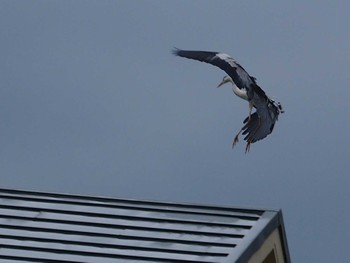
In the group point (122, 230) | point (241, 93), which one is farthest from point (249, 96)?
point (122, 230)

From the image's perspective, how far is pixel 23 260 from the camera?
82.0 feet

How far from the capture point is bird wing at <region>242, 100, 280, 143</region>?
30141mm

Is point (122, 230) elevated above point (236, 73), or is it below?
below

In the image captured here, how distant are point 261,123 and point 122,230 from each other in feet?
16.2

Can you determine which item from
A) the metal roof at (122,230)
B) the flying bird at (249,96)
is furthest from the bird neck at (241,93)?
the metal roof at (122,230)

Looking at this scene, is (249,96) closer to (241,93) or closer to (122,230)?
(241,93)

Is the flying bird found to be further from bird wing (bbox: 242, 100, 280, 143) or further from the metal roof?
the metal roof

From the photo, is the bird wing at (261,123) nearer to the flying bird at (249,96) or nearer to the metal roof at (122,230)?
the flying bird at (249,96)

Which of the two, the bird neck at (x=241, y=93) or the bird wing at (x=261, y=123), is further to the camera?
Answer: the bird wing at (x=261, y=123)

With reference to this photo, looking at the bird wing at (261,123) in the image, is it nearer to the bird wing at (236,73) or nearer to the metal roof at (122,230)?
the bird wing at (236,73)

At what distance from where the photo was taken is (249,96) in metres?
29.7

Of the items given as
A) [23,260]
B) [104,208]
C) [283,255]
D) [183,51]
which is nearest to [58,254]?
[23,260]

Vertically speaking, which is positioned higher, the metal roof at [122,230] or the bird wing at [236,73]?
the bird wing at [236,73]

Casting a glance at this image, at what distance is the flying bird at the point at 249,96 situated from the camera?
29734 millimetres
